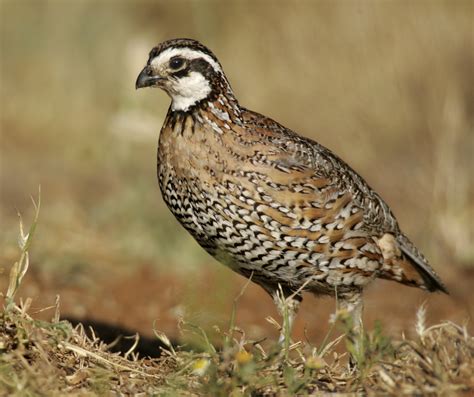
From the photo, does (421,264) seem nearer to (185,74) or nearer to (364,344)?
(185,74)

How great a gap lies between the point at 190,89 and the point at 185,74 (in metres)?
0.09

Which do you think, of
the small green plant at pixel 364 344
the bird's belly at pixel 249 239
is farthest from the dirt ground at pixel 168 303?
the small green plant at pixel 364 344

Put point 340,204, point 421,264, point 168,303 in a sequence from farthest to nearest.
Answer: point 168,303 < point 421,264 < point 340,204

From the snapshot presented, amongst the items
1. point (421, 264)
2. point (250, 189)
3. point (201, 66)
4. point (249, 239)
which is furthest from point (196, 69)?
point (421, 264)

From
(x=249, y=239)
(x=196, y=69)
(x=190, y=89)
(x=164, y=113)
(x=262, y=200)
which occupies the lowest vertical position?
(x=164, y=113)

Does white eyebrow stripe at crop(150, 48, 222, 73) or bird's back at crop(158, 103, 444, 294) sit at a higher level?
white eyebrow stripe at crop(150, 48, 222, 73)

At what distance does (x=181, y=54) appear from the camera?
16.1ft

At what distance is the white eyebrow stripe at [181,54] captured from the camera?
16.1 ft

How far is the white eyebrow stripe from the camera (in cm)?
492

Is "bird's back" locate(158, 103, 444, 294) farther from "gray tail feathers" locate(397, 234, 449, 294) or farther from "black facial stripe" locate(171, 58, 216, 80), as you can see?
"gray tail feathers" locate(397, 234, 449, 294)

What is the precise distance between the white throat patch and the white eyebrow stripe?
3.4 inches

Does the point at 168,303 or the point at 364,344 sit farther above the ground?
the point at 364,344

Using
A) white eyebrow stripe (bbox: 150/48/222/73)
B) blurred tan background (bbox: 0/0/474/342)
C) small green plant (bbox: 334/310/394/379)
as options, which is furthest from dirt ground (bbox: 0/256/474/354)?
small green plant (bbox: 334/310/394/379)

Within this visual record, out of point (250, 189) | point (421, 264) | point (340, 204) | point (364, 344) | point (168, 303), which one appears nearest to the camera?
point (364, 344)
